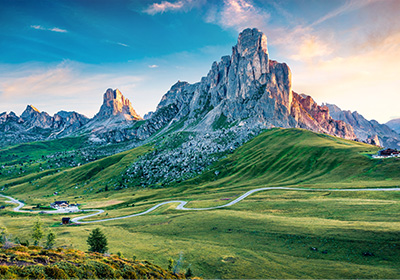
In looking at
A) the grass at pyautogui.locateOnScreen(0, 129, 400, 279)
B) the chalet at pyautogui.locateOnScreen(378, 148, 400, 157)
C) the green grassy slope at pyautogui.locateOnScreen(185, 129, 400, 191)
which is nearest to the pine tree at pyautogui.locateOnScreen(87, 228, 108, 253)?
the grass at pyautogui.locateOnScreen(0, 129, 400, 279)

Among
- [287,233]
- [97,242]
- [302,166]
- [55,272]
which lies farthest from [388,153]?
[55,272]

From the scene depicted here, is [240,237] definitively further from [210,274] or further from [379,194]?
[379,194]

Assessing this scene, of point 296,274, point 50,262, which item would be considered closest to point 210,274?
point 296,274

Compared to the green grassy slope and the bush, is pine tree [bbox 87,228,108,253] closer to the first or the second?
the bush

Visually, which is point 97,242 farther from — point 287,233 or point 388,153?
point 388,153

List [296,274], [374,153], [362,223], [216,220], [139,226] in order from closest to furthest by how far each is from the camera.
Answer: [296,274], [362,223], [216,220], [139,226], [374,153]

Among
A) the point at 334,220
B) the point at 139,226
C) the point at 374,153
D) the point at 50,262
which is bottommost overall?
the point at 139,226

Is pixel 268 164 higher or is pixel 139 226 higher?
pixel 268 164

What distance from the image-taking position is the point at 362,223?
5034 cm

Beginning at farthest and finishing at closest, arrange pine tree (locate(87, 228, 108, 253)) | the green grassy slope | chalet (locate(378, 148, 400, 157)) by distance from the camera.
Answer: chalet (locate(378, 148, 400, 157)) < the green grassy slope < pine tree (locate(87, 228, 108, 253))

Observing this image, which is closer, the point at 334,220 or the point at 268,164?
the point at 334,220

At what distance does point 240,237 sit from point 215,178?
108 meters

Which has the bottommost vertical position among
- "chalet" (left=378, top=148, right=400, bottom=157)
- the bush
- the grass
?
the grass

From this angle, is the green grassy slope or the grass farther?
the green grassy slope
